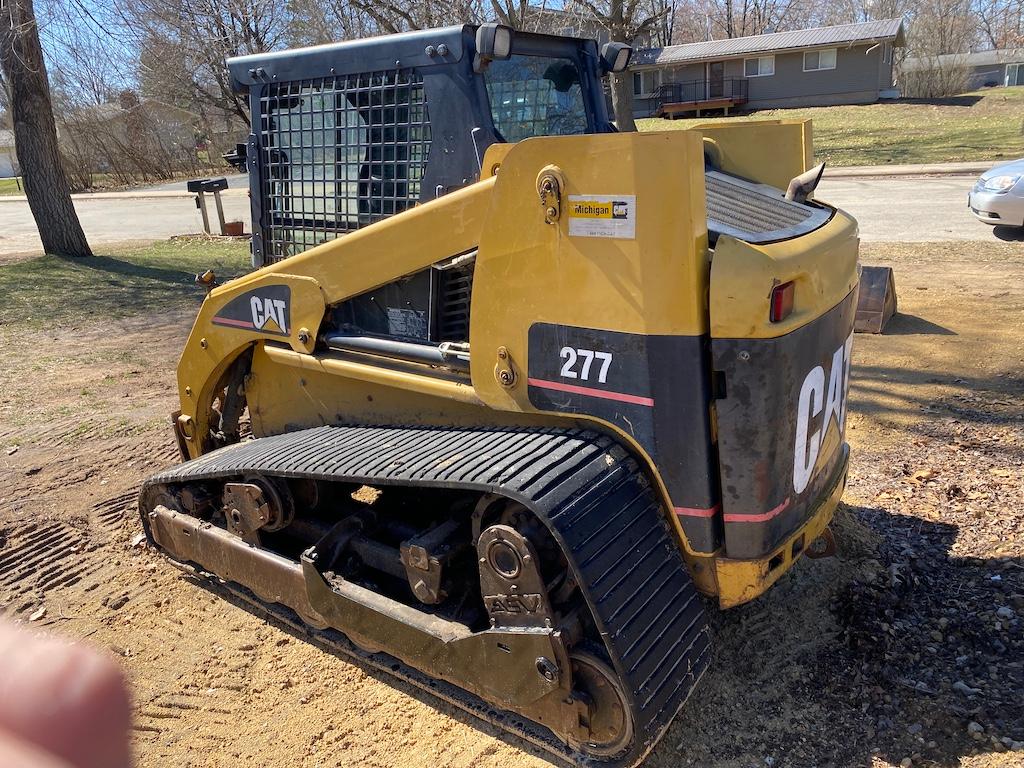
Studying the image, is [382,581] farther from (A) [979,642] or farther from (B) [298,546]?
(A) [979,642]

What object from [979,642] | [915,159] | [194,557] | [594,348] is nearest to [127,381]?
[194,557]

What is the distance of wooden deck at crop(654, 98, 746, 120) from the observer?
36969 millimetres

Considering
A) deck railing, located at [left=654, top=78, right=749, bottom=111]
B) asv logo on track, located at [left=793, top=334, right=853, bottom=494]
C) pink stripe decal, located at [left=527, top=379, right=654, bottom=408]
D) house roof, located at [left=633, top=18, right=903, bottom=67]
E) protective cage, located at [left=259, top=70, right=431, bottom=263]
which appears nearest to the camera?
pink stripe decal, located at [left=527, top=379, right=654, bottom=408]

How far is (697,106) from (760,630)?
121 ft

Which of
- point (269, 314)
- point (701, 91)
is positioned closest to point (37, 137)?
point (269, 314)

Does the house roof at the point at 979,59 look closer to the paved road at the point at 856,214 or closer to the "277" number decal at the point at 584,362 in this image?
the paved road at the point at 856,214

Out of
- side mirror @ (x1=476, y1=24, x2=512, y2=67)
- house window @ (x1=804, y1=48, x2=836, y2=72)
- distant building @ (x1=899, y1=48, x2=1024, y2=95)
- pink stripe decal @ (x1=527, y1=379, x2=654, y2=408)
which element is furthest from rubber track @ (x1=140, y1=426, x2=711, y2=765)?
distant building @ (x1=899, y1=48, x2=1024, y2=95)

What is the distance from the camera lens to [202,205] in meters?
15.7

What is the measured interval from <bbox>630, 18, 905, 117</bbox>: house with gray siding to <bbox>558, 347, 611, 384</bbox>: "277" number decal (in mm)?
37042

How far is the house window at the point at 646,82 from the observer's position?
132ft

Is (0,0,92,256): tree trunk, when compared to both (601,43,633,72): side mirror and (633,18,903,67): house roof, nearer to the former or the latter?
(601,43,633,72): side mirror

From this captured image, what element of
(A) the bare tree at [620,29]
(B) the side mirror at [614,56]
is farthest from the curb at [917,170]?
(B) the side mirror at [614,56]

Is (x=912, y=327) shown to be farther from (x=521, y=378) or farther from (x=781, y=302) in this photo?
(x=521, y=378)

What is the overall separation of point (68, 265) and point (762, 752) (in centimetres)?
1216
